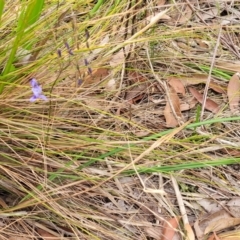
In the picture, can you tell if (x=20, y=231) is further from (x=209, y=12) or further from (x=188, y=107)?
(x=209, y=12)

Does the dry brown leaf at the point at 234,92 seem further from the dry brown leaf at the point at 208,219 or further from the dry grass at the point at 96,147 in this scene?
the dry brown leaf at the point at 208,219

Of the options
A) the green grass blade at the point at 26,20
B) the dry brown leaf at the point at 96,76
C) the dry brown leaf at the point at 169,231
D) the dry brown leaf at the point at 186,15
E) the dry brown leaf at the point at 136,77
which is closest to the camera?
the green grass blade at the point at 26,20

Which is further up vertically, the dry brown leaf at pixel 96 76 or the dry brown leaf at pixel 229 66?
the dry brown leaf at pixel 96 76

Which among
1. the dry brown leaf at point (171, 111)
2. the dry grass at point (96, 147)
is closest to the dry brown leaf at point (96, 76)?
the dry grass at point (96, 147)

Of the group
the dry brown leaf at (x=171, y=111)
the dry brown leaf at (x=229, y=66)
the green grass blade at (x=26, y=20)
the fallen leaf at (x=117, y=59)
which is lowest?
the dry brown leaf at (x=229, y=66)

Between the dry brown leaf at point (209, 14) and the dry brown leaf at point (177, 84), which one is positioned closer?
the dry brown leaf at point (177, 84)

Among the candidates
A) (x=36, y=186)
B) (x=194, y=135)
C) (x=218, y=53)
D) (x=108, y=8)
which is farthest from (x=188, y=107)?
(x=36, y=186)

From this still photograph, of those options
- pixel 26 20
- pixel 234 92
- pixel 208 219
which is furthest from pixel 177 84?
pixel 26 20

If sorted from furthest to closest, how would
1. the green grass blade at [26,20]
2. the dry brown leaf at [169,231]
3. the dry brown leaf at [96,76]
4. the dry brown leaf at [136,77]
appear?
1. the dry brown leaf at [136,77]
2. the dry brown leaf at [96,76]
3. the dry brown leaf at [169,231]
4. the green grass blade at [26,20]
